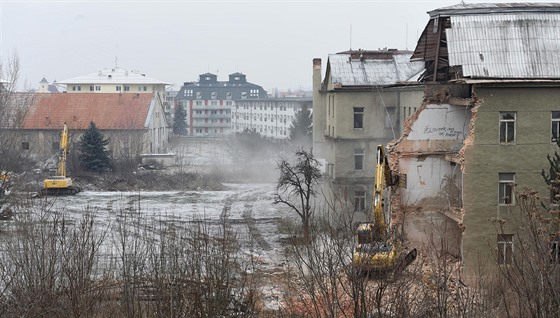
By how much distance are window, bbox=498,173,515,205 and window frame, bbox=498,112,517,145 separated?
37.6 inches

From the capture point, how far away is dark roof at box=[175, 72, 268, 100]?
118 m

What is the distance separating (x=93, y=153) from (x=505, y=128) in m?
34.1

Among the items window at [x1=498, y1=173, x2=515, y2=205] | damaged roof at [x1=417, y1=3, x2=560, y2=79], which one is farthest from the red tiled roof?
window at [x1=498, y1=173, x2=515, y2=205]

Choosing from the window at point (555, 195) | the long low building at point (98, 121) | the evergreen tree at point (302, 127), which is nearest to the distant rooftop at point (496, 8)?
the window at point (555, 195)

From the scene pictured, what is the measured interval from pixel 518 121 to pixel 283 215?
17.5 metres

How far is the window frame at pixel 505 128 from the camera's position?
22.6 meters

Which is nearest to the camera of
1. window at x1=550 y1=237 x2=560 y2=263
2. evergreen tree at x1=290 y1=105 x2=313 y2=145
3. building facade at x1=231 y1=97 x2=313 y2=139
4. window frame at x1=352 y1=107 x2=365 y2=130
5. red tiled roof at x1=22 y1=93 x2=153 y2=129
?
window at x1=550 y1=237 x2=560 y2=263

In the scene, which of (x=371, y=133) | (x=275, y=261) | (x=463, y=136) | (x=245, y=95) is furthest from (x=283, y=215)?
(x=245, y=95)

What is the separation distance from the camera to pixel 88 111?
61.2m

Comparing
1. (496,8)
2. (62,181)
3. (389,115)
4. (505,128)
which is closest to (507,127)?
(505,128)

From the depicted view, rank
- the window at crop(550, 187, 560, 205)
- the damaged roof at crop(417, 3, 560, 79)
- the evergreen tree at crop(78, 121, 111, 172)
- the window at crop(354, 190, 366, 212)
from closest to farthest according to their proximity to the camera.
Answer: the window at crop(550, 187, 560, 205), the damaged roof at crop(417, 3, 560, 79), the window at crop(354, 190, 366, 212), the evergreen tree at crop(78, 121, 111, 172)

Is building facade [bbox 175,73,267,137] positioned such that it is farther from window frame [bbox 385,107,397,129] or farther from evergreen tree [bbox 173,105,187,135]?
window frame [bbox 385,107,397,129]

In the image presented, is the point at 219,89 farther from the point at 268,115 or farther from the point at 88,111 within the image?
the point at 88,111

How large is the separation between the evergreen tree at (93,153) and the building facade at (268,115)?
38541 millimetres
